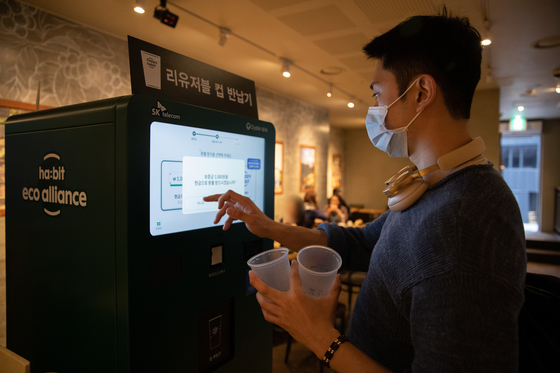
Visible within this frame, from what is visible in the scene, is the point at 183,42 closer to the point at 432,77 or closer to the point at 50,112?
the point at 50,112

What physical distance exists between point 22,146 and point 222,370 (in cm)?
98

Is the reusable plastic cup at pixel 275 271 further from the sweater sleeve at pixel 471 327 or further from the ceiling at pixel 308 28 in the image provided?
the ceiling at pixel 308 28

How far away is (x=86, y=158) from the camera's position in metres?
0.84

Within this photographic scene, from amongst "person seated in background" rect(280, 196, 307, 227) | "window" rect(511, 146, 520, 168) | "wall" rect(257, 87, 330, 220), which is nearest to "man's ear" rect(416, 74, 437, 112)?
"person seated in background" rect(280, 196, 307, 227)

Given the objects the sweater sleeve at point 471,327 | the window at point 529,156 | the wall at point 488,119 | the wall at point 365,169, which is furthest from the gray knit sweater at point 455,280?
the window at point 529,156

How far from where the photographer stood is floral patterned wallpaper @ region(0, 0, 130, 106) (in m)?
2.82

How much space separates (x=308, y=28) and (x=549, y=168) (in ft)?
32.6

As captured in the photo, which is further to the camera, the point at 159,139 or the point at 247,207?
the point at 247,207

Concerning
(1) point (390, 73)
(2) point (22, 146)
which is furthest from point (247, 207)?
(2) point (22, 146)

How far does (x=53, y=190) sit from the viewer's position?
A: 92cm

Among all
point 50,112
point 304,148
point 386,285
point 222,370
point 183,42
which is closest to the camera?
point 386,285

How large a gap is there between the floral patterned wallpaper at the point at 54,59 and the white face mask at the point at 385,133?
3281 mm

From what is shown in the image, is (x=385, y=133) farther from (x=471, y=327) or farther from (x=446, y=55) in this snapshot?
(x=471, y=327)

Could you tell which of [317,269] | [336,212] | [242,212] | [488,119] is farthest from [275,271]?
[488,119]
